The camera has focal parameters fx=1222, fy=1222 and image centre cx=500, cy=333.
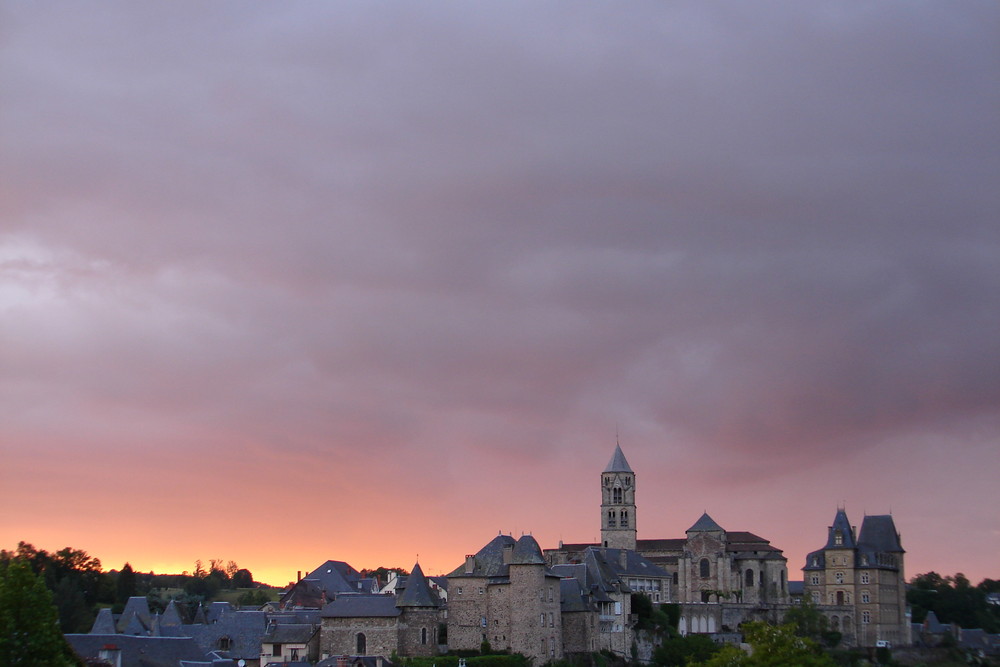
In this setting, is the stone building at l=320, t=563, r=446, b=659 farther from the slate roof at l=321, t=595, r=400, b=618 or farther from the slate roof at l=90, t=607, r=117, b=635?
the slate roof at l=90, t=607, r=117, b=635

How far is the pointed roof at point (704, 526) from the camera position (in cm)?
12106

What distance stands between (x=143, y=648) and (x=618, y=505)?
235 feet

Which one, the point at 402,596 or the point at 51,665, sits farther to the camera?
the point at 402,596

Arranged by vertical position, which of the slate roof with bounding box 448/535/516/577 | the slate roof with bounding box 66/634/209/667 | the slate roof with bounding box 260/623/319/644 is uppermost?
the slate roof with bounding box 448/535/516/577


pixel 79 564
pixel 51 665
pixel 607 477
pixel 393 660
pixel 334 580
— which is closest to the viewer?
pixel 51 665

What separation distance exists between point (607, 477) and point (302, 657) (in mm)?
61660

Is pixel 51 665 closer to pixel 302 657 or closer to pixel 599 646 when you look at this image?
pixel 302 657

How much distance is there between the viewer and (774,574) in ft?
395

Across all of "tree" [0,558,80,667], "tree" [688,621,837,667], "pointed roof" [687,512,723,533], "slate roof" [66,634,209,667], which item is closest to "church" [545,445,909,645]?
"pointed roof" [687,512,723,533]

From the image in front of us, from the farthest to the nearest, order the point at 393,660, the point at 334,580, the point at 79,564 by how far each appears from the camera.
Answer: the point at 79,564
the point at 334,580
the point at 393,660

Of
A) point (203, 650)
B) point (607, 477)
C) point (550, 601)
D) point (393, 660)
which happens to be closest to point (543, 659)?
point (550, 601)

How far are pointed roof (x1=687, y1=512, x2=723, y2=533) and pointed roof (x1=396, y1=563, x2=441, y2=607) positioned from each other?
4528 centimetres

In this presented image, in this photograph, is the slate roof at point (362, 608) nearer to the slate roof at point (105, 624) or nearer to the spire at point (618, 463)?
the slate roof at point (105, 624)

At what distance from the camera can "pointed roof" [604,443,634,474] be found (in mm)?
136375
